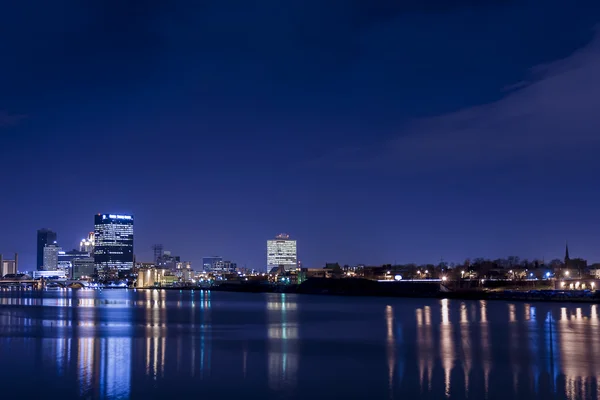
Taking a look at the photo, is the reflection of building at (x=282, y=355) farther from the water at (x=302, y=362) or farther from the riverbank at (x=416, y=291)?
the riverbank at (x=416, y=291)

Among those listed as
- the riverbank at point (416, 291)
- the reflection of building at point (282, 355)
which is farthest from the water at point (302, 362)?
the riverbank at point (416, 291)

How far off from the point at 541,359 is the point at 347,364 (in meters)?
9.20

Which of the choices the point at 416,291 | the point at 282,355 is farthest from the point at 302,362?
the point at 416,291

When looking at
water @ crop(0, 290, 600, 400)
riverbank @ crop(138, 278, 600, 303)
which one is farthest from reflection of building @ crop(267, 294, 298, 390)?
riverbank @ crop(138, 278, 600, 303)

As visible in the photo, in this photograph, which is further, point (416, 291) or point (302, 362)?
point (416, 291)

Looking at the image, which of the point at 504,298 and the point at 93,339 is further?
the point at 504,298

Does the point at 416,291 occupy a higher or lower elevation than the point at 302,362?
lower

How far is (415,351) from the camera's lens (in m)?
32.4

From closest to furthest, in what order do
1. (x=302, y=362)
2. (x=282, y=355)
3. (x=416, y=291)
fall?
(x=302, y=362)
(x=282, y=355)
(x=416, y=291)

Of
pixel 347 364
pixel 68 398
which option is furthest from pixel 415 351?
pixel 68 398

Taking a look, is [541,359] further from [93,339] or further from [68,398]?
[93,339]

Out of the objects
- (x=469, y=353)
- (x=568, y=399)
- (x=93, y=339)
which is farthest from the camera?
(x=93, y=339)

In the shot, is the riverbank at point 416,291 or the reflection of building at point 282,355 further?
the riverbank at point 416,291

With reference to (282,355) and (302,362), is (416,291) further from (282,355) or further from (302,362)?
(302,362)
